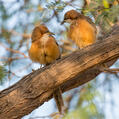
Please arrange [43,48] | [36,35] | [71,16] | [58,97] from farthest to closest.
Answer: [71,16] → [36,35] → [43,48] → [58,97]

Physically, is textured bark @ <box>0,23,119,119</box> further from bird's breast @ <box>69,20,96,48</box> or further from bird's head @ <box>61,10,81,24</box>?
bird's head @ <box>61,10,81,24</box>

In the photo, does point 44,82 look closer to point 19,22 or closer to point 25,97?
point 25,97

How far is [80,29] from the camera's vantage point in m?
4.56

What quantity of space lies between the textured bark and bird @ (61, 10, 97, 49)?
79cm

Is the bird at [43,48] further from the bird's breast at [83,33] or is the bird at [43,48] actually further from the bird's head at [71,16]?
the bird's head at [71,16]

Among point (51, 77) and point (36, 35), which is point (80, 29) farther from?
point (51, 77)

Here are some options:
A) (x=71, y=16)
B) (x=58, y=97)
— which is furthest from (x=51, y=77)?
(x=71, y=16)

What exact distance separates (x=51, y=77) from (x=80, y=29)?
3.80ft

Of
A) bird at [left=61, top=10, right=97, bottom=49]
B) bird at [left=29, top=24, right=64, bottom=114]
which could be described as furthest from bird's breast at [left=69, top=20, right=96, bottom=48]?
bird at [left=29, top=24, right=64, bottom=114]

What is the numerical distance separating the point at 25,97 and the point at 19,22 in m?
2.82

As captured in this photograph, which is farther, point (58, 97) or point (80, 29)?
point (80, 29)

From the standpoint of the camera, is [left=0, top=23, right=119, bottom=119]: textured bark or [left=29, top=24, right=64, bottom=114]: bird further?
[left=29, top=24, right=64, bottom=114]: bird

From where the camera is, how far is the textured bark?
3.64 metres

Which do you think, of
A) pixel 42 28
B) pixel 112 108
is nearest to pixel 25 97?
pixel 42 28
